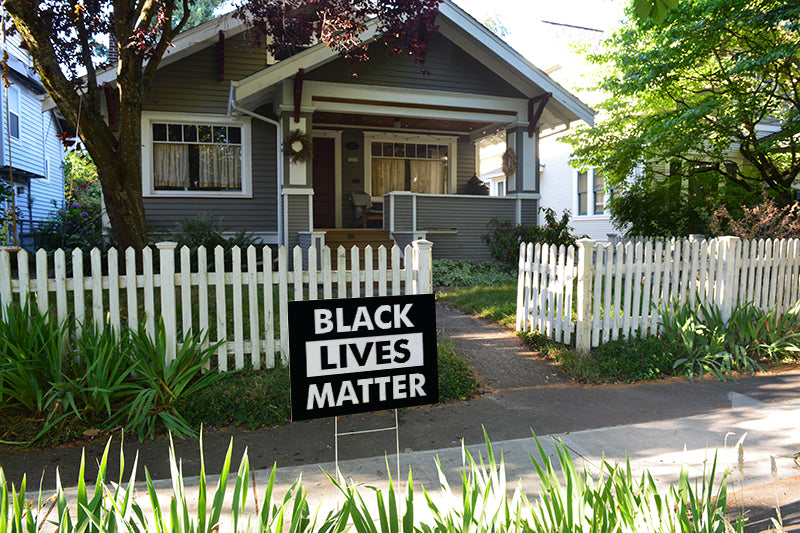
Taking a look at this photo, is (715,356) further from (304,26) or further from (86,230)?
(86,230)

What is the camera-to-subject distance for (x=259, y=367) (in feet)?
17.2

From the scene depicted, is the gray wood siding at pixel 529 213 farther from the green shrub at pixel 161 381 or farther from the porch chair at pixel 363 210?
the green shrub at pixel 161 381

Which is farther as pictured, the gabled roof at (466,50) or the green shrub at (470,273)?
the green shrub at (470,273)

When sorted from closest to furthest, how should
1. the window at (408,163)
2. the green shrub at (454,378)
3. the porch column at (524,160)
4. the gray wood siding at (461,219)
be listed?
the green shrub at (454,378) < the gray wood siding at (461,219) < the porch column at (524,160) < the window at (408,163)

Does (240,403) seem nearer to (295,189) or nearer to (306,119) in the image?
(295,189)

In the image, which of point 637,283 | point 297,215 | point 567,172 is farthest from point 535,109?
point 567,172

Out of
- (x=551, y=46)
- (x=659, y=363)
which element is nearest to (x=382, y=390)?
(x=659, y=363)

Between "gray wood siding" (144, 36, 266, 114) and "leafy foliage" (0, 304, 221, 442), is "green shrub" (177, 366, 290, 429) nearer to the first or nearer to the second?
"leafy foliage" (0, 304, 221, 442)

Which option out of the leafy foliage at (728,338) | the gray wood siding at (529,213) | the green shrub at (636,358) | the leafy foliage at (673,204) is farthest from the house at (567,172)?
the green shrub at (636,358)

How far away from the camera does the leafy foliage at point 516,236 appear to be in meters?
12.5

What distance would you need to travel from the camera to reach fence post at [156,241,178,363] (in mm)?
4879

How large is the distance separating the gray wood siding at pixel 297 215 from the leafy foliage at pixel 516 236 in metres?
4.10

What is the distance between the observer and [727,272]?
6.93m

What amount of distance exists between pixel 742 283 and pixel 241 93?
28.0ft
